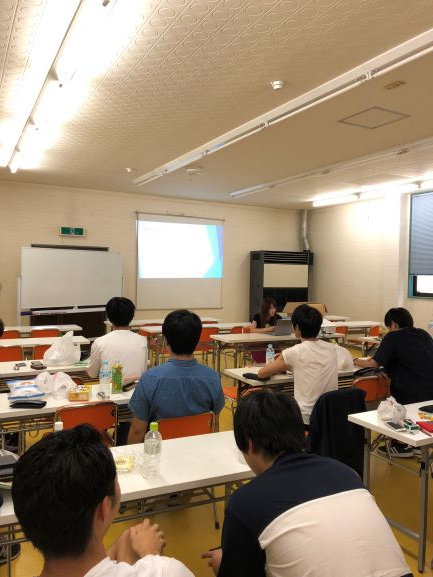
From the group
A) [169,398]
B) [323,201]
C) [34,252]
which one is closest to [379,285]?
[323,201]

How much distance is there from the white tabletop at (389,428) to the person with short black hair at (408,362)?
47cm

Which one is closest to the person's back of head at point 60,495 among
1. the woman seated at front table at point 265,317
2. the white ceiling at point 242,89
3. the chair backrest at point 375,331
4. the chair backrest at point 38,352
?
the white ceiling at point 242,89

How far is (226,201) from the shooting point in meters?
9.60

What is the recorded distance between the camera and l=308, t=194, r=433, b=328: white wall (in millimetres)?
8281

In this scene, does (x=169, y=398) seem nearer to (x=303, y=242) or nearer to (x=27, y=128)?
(x=27, y=128)

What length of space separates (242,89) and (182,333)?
2.38 meters

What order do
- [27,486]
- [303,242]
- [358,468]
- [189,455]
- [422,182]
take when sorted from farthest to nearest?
1. [303,242]
2. [422,182]
3. [358,468]
4. [189,455]
5. [27,486]

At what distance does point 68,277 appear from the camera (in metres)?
7.91

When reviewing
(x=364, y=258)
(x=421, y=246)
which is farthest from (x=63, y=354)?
(x=364, y=258)

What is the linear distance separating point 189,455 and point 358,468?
139 cm

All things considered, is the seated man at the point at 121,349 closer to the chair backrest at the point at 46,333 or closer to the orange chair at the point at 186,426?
the orange chair at the point at 186,426

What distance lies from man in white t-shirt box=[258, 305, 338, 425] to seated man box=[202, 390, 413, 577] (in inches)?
70.8

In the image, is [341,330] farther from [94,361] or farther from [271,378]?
[94,361]

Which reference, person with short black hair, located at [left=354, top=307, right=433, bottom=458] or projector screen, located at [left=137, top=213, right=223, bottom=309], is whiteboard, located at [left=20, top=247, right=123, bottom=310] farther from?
person with short black hair, located at [left=354, top=307, right=433, bottom=458]
